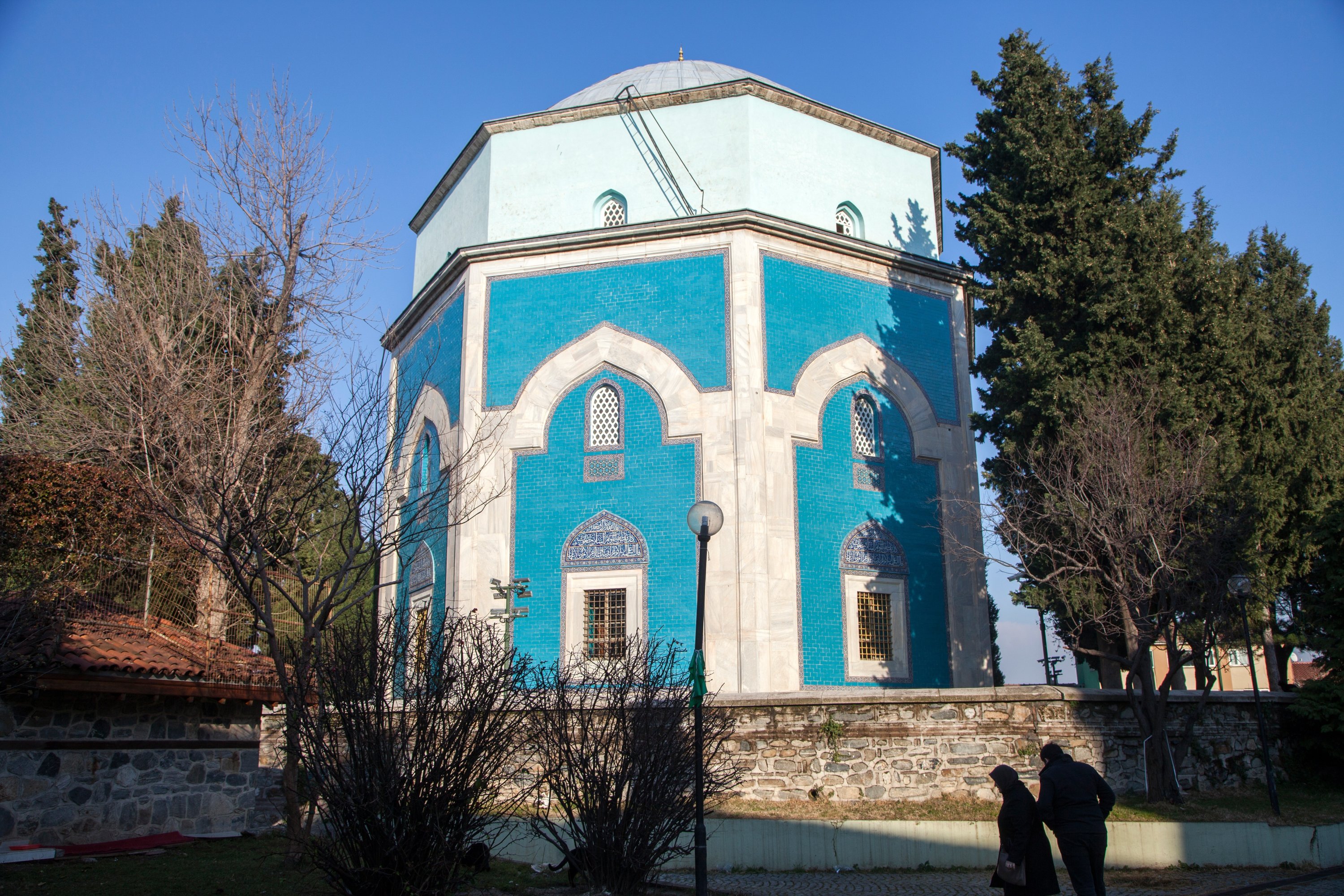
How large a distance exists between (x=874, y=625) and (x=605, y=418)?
537 cm

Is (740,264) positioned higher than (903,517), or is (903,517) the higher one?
(740,264)

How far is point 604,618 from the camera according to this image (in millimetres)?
14750

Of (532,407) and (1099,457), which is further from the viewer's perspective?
(532,407)

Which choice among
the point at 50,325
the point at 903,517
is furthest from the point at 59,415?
the point at 903,517

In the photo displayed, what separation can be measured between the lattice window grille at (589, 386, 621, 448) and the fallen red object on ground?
26.3 ft

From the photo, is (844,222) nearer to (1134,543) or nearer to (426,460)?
(1134,543)

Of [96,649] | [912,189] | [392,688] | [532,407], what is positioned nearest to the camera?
[392,688]

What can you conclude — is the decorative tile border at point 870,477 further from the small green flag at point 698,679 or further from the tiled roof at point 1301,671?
the tiled roof at point 1301,671

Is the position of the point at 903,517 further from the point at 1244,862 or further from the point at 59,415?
the point at 59,415

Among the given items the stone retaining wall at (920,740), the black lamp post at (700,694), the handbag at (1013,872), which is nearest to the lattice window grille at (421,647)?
the black lamp post at (700,694)

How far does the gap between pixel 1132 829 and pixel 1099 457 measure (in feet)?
15.1

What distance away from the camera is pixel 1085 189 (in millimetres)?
13461

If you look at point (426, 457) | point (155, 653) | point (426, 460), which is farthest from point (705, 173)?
point (155, 653)

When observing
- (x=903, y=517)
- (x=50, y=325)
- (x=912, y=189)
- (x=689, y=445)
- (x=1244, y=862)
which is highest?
(x=912, y=189)
